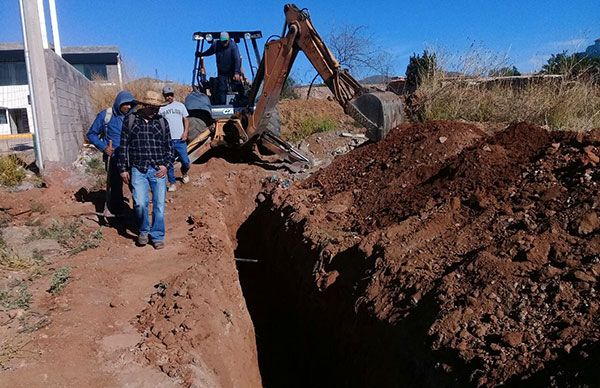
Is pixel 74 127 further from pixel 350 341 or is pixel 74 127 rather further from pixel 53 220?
pixel 350 341

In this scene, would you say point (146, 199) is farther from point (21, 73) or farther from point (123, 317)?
point (21, 73)

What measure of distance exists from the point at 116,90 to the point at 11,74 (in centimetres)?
1644

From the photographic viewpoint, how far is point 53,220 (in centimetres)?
749

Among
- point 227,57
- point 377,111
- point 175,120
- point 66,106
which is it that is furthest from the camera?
point 66,106

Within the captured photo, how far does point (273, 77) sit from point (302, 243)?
133 inches

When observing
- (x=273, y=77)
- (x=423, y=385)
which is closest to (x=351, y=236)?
(x=423, y=385)

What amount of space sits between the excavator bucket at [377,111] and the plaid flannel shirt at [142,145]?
9.14 feet

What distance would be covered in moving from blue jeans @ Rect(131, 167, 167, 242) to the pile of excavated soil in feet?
5.29

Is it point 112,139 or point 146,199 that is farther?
point 112,139

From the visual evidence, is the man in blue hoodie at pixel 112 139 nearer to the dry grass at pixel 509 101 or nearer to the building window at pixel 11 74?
the dry grass at pixel 509 101

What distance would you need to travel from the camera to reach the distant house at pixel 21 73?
24.9 m

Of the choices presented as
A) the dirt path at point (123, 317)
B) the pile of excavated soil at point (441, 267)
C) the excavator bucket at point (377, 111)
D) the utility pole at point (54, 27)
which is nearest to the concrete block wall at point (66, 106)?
the utility pole at point (54, 27)

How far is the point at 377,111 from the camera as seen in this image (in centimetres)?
763

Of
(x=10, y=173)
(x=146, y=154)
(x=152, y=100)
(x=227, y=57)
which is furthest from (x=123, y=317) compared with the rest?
(x=227, y=57)
